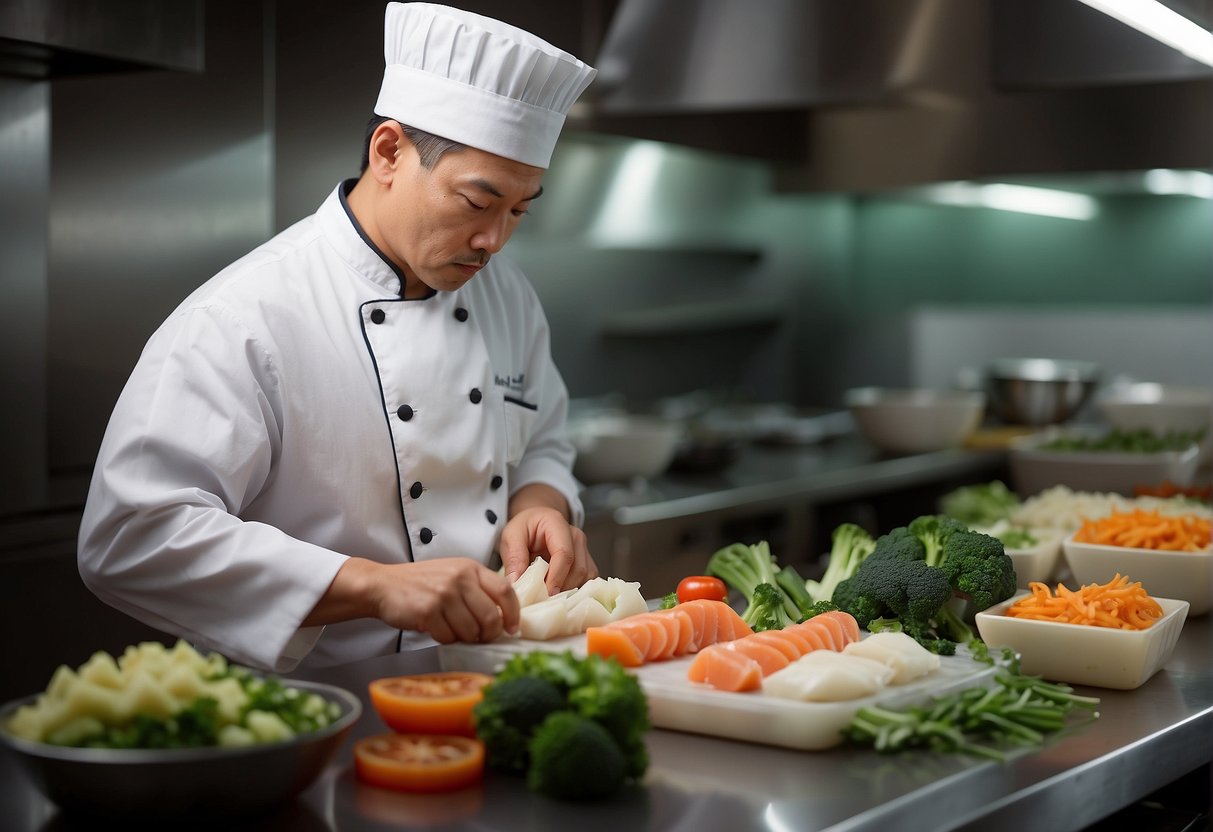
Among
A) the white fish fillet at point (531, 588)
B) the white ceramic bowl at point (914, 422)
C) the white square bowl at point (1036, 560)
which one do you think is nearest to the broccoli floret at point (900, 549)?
the white square bowl at point (1036, 560)

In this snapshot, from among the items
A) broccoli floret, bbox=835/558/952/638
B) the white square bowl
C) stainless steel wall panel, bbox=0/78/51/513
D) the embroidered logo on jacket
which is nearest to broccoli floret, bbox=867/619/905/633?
broccoli floret, bbox=835/558/952/638

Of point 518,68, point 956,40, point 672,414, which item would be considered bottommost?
point 672,414

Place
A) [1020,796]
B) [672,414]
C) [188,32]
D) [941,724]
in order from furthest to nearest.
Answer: [672,414]
[188,32]
[941,724]
[1020,796]

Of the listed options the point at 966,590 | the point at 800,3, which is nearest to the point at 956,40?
the point at 800,3

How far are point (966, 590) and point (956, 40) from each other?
1926 millimetres

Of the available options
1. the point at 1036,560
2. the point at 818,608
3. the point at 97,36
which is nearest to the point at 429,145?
the point at 818,608

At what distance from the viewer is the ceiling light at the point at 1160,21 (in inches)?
77.0

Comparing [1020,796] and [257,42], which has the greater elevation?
[257,42]

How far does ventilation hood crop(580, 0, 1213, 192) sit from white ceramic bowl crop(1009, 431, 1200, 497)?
3.26ft

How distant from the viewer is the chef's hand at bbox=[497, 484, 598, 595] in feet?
6.76

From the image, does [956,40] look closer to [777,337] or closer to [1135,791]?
[1135,791]

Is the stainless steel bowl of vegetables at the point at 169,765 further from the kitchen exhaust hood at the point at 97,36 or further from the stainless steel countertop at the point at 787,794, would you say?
the kitchen exhaust hood at the point at 97,36

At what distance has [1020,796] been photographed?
1347 mm

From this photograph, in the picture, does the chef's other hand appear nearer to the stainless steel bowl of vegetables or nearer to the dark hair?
the dark hair
